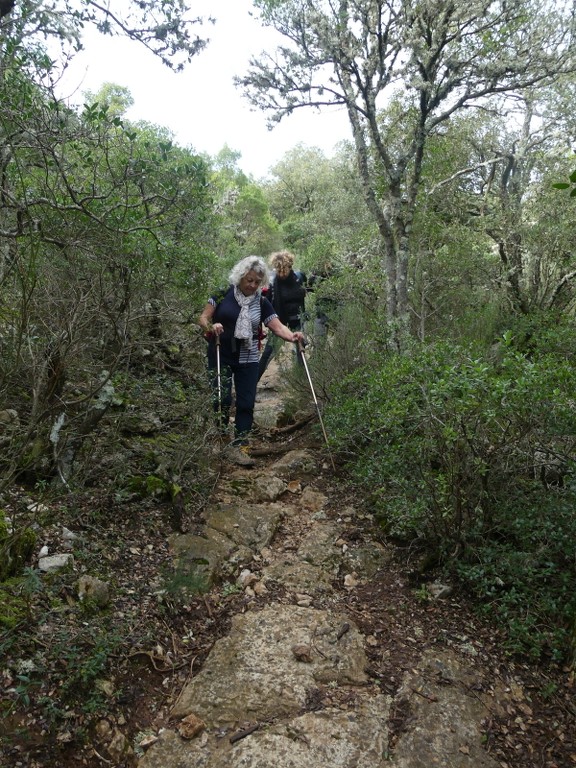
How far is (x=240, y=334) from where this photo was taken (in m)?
5.34

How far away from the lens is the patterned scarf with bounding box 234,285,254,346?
17.5 feet

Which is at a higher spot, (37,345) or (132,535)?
(37,345)

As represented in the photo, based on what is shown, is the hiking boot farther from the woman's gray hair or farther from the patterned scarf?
the woman's gray hair

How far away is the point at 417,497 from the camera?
362 cm

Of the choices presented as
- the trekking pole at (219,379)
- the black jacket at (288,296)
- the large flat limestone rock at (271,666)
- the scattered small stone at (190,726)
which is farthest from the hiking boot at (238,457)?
the scattered small stone at (190,726)

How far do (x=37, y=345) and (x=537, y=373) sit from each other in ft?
9.81

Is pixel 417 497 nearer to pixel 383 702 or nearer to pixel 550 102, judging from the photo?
pixel 383 702

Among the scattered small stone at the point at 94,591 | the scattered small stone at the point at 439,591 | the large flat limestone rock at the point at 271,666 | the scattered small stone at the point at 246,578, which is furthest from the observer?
the scattered small stone at the point at 246,578

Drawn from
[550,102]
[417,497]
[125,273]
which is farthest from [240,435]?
[550,102]

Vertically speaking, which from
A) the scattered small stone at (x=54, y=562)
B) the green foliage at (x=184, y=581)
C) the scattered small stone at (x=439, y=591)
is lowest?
the scattered small stone at (x=439, y=591)

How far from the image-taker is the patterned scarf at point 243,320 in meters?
5.35

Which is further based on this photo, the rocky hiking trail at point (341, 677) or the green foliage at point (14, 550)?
the green foliage at point (14, 550)

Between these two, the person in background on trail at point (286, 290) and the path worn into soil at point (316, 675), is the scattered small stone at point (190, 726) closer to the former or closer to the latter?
the path worn into soil at point (316, 675)

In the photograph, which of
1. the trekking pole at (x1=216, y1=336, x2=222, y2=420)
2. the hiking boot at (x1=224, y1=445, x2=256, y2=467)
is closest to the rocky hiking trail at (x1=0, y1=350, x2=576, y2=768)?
the trekking pole at (x1=216, y1=336, x2=222, y2=420)
